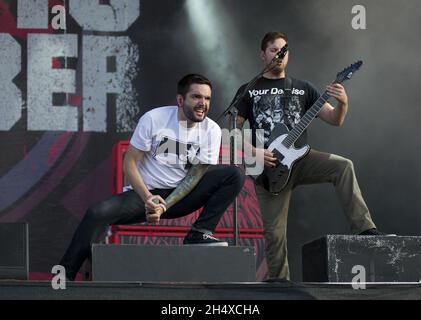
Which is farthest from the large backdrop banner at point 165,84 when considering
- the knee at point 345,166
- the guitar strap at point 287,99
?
the knee at point 345,166

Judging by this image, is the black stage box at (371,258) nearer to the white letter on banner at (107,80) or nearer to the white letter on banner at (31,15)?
the white letter on banner at (107,80)

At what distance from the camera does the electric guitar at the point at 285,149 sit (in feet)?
19.3

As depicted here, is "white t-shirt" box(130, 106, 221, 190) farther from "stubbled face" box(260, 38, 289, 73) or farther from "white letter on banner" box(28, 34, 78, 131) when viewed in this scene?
"white letter on banner" box(28, 34, 78, 131)

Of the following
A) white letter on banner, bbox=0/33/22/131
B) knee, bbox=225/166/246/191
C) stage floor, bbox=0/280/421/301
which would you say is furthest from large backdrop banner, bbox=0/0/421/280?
stage floor, bbox=0/280/421/301

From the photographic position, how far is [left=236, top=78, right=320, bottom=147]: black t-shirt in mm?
5992

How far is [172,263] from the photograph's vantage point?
4898 millimetres

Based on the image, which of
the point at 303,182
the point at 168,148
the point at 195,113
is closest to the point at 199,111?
the point at 195,113

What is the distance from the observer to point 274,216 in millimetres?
5898

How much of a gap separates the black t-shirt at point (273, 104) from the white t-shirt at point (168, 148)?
21.0 inches

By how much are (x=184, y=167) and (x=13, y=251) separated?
1.23m

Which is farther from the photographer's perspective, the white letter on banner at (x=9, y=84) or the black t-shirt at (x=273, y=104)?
the white letter on banner at (x=9, y=84)

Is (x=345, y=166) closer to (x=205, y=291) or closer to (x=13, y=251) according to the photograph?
(x=205, y=291)

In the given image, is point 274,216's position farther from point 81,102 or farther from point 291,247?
point 81,102
